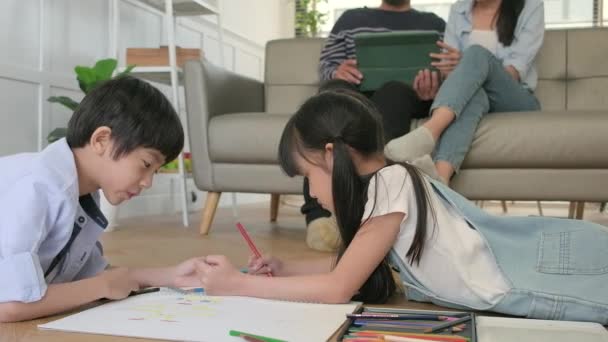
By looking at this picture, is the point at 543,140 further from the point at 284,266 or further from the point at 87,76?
the point at 87,76

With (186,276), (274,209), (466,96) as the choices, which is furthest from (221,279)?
(274,209)

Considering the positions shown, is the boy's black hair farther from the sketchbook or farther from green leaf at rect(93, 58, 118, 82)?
green leaf at rect(93, 58, 118, 82)

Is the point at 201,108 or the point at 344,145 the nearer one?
the point at 344,145

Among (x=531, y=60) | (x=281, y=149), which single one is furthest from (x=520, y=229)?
(x=531, y=60)

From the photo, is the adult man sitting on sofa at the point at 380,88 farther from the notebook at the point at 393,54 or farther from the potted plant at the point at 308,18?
the potted plant at the point at 308,18

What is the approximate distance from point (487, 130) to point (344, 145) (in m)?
1.01

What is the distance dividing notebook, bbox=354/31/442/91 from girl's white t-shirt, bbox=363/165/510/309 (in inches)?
41.0

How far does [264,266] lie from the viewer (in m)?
1.12

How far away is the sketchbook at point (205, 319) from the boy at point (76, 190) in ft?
0.15

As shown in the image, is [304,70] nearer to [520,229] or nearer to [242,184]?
[242,184]

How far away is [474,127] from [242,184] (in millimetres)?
802

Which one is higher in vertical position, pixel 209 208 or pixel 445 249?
pixel 445 249

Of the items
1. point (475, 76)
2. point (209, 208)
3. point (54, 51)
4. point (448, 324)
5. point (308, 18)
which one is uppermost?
point (308, 18)

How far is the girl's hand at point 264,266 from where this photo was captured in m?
1.12
